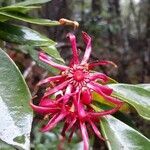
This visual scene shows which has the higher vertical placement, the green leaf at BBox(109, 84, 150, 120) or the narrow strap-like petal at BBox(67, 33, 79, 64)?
the narrow strap-like petal at BBox(67, 33, 79, 64)

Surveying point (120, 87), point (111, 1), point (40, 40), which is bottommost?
point (111, 1)

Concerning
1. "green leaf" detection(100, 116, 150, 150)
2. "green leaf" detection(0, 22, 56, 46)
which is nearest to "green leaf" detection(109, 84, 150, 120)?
"green leaf" detection(100, 116, 150, 150)

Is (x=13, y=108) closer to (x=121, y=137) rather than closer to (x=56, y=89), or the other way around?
(x=56, y=89)

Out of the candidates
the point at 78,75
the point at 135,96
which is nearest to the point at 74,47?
the point at 78,75

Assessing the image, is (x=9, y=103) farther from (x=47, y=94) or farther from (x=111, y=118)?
(x=111, y=118)

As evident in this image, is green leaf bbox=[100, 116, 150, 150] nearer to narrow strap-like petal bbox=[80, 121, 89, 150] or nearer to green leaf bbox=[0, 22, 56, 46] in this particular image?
narrow strap-like petal bbox=[80, 121, 89, 150]

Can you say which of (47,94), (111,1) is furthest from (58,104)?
(111,1)

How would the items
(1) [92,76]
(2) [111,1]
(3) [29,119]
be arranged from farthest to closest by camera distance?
(2) [111,1], (1) [92,76], (3) [29,119]
